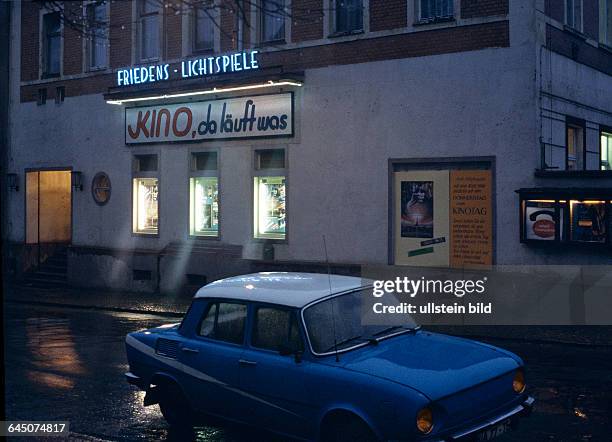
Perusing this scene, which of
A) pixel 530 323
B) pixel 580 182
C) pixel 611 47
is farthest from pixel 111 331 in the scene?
pixel 611 47

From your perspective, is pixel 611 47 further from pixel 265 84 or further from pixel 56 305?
pixel 56 305

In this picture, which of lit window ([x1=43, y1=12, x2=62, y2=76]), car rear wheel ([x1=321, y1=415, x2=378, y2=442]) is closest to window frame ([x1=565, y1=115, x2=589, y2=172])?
car rear wheel ([x1=321, y1=415, x2=378, y2=442])

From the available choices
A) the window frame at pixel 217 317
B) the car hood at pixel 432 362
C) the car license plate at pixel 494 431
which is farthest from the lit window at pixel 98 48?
the car license plate at pixel 494 431

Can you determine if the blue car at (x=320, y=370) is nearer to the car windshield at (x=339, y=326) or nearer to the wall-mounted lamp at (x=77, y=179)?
the car windshield at (x=339, y=326)

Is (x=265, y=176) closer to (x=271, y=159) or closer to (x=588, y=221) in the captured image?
(x=271, y=159)

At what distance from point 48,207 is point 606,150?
17.9m

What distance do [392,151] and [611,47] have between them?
7.10 m

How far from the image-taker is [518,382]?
702 cm

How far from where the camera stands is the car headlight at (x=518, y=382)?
6.94 meters

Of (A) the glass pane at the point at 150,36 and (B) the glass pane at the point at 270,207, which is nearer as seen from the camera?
(B) the glass pane at the point at 270,207

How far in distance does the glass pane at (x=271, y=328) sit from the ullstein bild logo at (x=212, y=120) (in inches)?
514

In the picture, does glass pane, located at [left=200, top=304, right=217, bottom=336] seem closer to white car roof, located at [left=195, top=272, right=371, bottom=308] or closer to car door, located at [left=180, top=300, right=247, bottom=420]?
car door, located at [left=180, top=300, right=247, bottom=420]

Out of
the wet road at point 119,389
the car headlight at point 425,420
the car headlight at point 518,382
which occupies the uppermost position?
the car headlight at point 518,382

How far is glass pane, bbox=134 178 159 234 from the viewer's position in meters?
23.4
